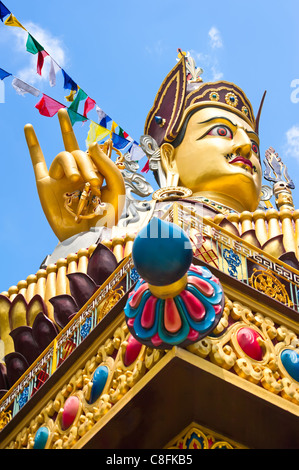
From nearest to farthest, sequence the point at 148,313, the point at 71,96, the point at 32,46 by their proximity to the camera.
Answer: the point at 148,313, the point at 32,46, the point at 71,96

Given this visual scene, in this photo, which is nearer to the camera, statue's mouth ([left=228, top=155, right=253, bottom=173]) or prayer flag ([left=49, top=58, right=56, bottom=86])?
statue's mouth ([left=228, top=155, right=253, bottom=173])

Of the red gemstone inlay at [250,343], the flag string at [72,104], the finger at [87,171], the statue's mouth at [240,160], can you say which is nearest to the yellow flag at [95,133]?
the flag string at [72,104]

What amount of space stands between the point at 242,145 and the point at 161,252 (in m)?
7.59

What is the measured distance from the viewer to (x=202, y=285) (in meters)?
6.50

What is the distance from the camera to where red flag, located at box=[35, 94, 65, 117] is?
44.5ft

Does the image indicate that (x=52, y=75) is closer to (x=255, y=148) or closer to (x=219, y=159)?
(x=219, y=159)

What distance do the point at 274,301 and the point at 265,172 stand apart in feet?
24.9

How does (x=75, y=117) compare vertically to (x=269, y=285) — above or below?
above

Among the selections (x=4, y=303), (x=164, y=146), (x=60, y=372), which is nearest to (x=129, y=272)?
(x=60, y=372)

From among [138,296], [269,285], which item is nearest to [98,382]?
[138,296]

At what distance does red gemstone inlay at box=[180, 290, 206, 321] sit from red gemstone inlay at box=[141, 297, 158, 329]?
20 centimetres

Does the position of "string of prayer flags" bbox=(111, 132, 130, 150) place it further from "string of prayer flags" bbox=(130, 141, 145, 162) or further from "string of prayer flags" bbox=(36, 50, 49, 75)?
"string of prayer flags" bbox=(36, 50, 49, 75)

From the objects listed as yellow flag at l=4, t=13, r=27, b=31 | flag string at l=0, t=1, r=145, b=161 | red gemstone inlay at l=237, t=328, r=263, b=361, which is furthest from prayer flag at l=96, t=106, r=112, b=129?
red gemstone inlay at l=237, t=328, r=263, b=361

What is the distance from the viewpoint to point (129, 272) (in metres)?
7.64
